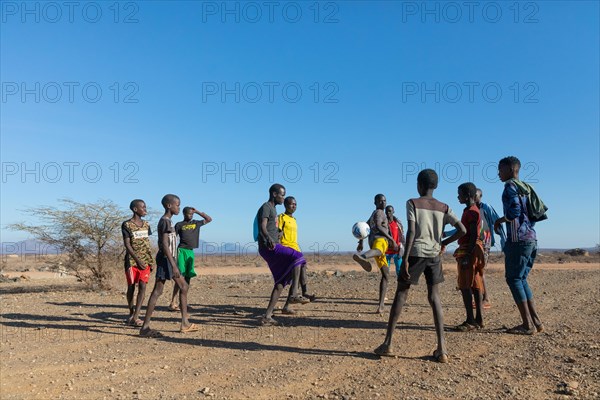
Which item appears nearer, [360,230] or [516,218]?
[516,218]

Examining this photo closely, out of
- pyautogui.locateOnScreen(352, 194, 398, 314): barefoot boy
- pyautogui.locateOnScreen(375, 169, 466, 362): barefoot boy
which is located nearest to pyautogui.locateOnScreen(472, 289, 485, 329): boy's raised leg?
pyautogui.locateOnScreen(352, 194, 398, 314): barefoot boy

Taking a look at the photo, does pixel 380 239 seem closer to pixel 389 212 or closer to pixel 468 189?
pixel 389 212

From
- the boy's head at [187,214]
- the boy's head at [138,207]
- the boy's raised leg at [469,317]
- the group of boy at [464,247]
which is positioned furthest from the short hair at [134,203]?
the boy's raised leg at [469,317]

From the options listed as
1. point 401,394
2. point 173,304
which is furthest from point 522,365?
point 173,304

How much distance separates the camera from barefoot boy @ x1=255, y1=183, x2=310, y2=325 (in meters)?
7.10

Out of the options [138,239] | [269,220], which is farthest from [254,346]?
[138,239]

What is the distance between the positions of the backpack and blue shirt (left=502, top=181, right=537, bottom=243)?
2.0 inches

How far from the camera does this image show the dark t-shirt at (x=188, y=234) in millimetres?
8672

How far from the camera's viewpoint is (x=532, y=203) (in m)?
6.19

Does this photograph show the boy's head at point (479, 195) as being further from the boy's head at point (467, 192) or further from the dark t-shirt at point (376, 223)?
the dark t-shirt at point (376, 223)

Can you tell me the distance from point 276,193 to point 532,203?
366cm

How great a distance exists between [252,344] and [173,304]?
3.81 m

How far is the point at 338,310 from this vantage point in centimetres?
867

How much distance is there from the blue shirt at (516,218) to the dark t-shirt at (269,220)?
130 inches
